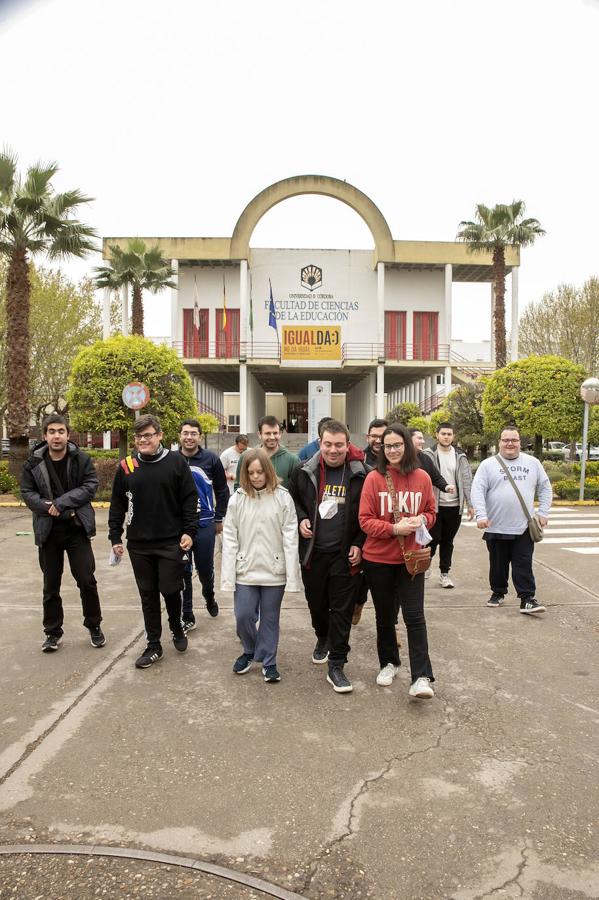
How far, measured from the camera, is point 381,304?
99.8 feet

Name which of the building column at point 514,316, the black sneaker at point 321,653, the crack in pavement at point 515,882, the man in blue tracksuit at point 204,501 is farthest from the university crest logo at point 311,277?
the crack in pavement at point 515,882

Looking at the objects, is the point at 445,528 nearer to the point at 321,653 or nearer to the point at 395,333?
the point at 321,653

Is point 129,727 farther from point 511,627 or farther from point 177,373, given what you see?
point 177,373

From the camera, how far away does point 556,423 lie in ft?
59.4

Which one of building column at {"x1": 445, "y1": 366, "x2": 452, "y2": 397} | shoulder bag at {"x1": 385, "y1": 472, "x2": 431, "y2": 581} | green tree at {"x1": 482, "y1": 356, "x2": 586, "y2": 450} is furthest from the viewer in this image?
building column at {"x1": 445, "y1": 366, "x2": 452, "y2": 397}

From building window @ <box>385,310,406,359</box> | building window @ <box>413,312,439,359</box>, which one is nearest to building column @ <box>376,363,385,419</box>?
building window @ <box>385,310,406,359</box>

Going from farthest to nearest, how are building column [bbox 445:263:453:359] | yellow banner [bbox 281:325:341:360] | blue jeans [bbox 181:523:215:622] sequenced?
1. building column [bbox 445:263:453:359]
2. yellow banner [bbox 281:325:341:360]
3. blue jeans [bbox 181:523:215:622]

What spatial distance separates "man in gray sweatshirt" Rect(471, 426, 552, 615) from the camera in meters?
5.96

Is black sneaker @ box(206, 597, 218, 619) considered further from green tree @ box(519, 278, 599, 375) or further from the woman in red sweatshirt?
green tree @ box(519, 278, 599, 375)

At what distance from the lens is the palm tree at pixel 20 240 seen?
17188mm

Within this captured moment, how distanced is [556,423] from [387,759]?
54.7 ft

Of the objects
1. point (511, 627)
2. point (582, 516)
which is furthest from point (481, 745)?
point (582, 516)

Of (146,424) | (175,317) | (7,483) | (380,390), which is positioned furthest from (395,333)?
(146,424)

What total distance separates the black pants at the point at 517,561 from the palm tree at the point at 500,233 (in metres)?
21.4
